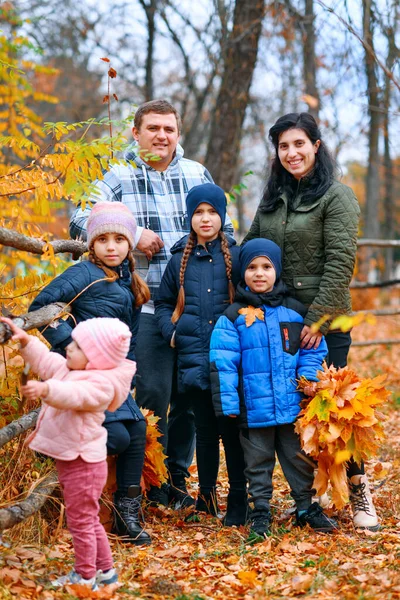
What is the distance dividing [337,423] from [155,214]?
1.71 metres

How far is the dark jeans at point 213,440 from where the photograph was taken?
418cm

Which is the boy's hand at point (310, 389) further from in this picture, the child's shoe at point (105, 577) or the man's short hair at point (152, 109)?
the man's short hair at point (152, 109)

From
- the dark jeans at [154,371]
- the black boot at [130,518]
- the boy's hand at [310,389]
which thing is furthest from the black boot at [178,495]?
the boy's hand at [310,389]

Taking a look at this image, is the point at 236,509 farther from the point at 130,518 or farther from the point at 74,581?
the point at 74,581

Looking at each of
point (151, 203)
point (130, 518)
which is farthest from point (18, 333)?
point (151, 203)

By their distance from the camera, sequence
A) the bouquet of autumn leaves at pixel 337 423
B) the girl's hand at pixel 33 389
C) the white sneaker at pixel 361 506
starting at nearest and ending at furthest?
the girl's hand at pixel 33 389
the bouquet of autumn leaves at pixel 337 423
the white sneaker at pixel 361 506

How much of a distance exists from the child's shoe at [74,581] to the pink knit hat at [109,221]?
1.73m

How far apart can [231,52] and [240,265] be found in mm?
5510

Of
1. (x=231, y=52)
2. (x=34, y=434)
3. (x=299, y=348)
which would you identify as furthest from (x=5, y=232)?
(x=231, y=52)

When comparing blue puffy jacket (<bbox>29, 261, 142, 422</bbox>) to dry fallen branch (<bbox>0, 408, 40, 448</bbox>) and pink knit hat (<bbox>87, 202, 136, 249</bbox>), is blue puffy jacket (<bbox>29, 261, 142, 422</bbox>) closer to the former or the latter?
pink knit hat (<bbox>87, 202, 136, 249</bbox>)

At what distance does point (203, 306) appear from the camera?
414cm

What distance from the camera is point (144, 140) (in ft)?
14.6

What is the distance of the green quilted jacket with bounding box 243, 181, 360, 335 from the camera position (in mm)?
4035

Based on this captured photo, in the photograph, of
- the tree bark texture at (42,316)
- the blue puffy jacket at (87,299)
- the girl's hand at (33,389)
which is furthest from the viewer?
the blue puffy jacket at (87,299)
